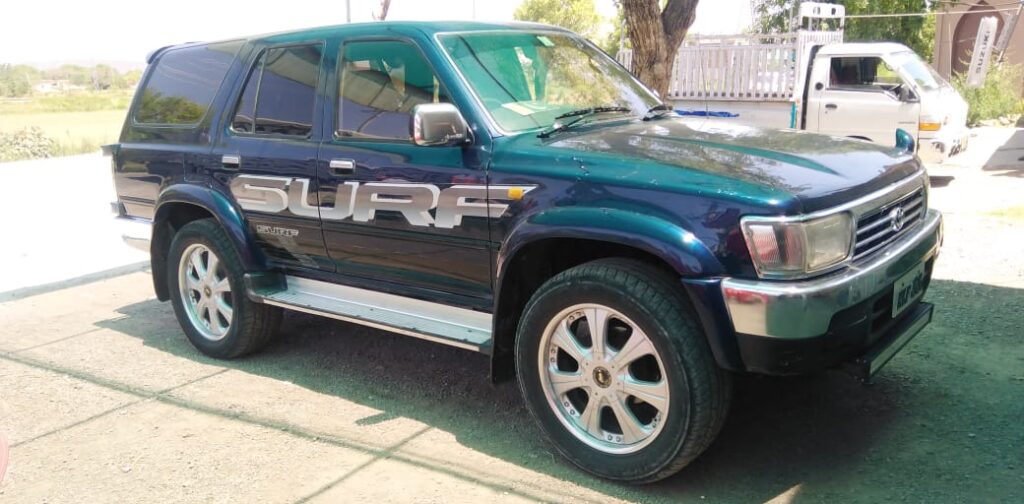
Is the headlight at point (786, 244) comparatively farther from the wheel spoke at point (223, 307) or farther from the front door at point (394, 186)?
the wheel spoke at point (223, 307)

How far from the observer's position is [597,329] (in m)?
3.50

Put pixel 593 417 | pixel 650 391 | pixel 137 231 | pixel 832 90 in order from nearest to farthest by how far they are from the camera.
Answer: pixel 650 391, pixel 593 417, pixel 137 231, pixel 832 90

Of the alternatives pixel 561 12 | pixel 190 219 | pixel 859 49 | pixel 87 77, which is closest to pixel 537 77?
pixel 190 219

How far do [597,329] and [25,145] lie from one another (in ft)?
70.1

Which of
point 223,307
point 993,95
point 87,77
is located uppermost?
point 87,77

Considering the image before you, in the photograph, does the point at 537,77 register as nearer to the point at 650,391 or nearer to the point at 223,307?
the point at 650,391

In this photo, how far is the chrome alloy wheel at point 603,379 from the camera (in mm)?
3428

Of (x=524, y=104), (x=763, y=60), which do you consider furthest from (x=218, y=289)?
(x=763, y=60)

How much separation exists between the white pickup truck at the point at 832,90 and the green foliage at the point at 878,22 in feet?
54.3

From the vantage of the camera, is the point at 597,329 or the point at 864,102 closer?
the point at 597,329

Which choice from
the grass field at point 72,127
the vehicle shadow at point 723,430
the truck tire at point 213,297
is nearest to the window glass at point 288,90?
the truck tire at point 213,297

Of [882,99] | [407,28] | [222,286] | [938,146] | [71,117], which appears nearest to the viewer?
[407,28]

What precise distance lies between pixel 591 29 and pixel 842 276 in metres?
51.4

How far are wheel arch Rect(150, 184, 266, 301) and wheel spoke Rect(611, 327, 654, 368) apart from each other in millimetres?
2543
